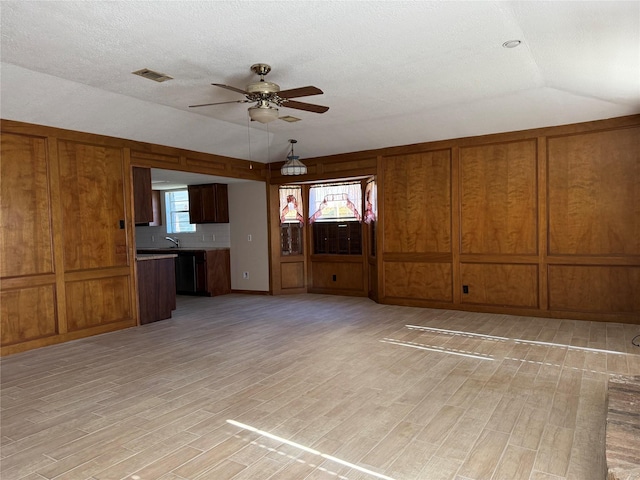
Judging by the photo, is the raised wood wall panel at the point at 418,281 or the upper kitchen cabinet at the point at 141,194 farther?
the raised wood wall panel at the point at 418,281

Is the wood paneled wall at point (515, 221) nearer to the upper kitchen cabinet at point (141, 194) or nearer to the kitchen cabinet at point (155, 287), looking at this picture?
the upper kitchen cabinet at point (141, 194)

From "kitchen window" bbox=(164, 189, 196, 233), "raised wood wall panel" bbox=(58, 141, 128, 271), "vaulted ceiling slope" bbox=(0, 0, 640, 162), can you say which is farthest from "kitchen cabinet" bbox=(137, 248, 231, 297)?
"vaulted ceiling slope" bbox=(0, 0, 640, 162)

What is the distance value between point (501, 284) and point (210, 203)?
215 inches

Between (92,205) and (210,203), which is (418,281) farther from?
(92,205)

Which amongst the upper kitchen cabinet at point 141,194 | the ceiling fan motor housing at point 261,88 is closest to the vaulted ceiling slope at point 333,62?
the ceiling fan motor housing at point 261,88

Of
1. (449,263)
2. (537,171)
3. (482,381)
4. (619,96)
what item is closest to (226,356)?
(482,381)

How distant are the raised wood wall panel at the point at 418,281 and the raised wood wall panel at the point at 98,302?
388 cm

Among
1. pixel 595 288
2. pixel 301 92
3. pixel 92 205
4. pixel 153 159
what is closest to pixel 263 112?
pixel 301 92

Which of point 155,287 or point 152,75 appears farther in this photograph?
point 155,287

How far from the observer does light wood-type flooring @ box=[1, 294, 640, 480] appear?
91.4 inches

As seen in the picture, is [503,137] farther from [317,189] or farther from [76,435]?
[76,435]

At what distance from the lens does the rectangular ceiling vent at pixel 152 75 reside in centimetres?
398

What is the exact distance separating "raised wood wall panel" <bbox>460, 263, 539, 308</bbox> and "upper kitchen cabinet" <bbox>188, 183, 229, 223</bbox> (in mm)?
4679

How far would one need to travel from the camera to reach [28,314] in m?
4.66
